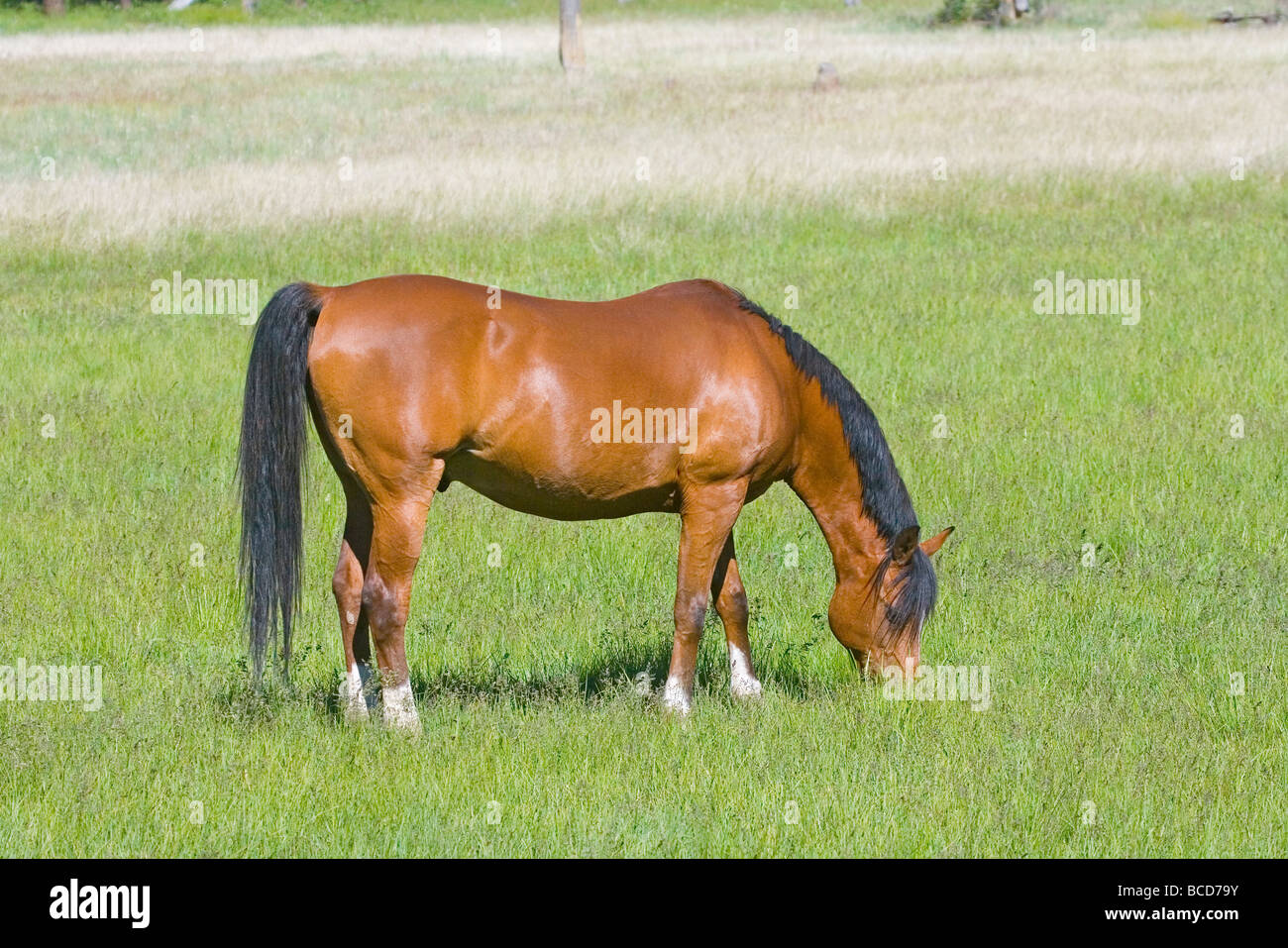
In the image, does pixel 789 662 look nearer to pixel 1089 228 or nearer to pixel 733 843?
pixel 733 843

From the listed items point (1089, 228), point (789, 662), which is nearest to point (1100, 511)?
point (789, 662)

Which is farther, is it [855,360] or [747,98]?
[747,98]

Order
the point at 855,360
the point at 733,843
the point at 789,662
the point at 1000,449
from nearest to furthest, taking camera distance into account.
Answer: the point at 733,843, the point at 789,662, the point at 1000,449, the point at 855,360

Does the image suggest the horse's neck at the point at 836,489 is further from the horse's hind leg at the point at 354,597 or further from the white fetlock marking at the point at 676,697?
the horse's hind leg at the point at 354,597

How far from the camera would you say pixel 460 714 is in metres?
6.43

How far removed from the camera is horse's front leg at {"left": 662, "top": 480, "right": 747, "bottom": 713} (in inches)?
253

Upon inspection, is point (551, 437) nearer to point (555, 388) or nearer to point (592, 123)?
point (555, 388)

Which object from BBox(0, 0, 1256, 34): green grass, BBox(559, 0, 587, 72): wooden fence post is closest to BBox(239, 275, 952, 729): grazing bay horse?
BBox(559, 0, 587, 72): wooden fence post

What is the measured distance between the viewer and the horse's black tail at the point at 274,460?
242 inches

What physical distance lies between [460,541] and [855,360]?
4907 mm

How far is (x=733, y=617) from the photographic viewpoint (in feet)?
22.5

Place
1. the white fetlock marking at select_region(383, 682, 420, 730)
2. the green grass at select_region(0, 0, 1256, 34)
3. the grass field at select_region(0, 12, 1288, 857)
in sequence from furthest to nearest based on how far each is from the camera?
the green grass at select_region(0, 0, 1256, 34) → the white fetlock marking at select_region(383, 682, 420, 730) → the grass field at select_region(0, 12, 1288, 857)

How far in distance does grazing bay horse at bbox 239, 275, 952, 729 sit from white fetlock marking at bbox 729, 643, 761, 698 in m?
0.35

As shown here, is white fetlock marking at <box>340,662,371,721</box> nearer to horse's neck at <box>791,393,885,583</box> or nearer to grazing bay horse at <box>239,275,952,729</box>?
grazing bay horse at <box>239,275,952,729</box>
